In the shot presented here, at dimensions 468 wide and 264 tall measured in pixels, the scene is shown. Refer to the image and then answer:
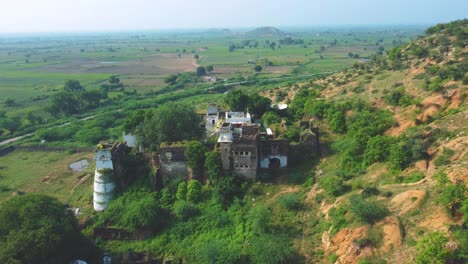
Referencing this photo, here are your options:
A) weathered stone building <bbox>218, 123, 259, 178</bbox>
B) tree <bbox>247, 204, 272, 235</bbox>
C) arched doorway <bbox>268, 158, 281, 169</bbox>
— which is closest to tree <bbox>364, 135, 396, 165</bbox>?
arched doorway <bbox>268, 158, 281, 169</bbox>

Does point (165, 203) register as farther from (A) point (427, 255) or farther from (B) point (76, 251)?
(A) point (427, 255)

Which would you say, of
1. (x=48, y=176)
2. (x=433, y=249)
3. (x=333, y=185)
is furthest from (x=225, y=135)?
(x=48, y=176)

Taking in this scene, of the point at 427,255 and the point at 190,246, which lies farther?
the point at 190,246

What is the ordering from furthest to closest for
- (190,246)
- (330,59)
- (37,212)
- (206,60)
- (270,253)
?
(206,60) < (330,59) < (190,246) < (37,212) < (270,253)

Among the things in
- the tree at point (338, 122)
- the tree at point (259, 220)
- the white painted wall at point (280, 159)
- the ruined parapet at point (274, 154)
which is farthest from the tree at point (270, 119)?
the tree at point (259, 220)

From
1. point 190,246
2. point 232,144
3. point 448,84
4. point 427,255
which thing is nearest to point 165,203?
point 190,246

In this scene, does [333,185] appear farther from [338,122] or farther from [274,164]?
[338,122]

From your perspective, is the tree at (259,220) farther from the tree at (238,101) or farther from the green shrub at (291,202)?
the tree at (238,101)
